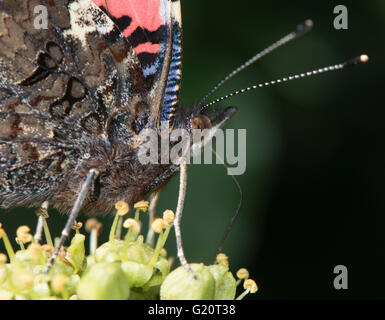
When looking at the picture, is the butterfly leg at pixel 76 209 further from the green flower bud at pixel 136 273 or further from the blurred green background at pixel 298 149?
the blurred green background at pixel 298 149

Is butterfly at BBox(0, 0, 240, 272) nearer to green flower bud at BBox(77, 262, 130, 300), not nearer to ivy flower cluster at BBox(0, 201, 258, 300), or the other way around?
ivy flower cluster at BBox(0, 201, 258, 300)

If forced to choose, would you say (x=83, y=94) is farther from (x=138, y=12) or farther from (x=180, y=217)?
(x=180, y=217)

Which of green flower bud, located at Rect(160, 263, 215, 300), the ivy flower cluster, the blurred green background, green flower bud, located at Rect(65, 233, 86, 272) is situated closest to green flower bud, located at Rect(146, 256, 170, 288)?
the ivy flower cluster

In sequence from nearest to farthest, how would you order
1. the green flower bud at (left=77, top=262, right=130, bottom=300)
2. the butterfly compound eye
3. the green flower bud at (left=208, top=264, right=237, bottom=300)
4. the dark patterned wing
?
the green flower bud at (left=77, top=262, right=130, bottom=300), the green flower bud at (left=208, top=264, right=237, bottom=300), the dark patterned wing, the butterfly compound eye

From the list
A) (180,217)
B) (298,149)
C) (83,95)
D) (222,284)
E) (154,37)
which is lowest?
(222,284)

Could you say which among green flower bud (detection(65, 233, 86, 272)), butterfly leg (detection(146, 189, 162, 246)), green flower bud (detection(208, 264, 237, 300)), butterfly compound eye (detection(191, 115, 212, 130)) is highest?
butterfly compound eye (detection(191, 115, 212, 130))

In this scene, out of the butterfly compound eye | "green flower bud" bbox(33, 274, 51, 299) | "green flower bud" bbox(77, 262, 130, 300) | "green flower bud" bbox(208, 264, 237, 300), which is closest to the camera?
"green flower bud" bbox(77, 262, 130, 300)

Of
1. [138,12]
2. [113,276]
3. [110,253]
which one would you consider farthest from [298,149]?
[113,276]
